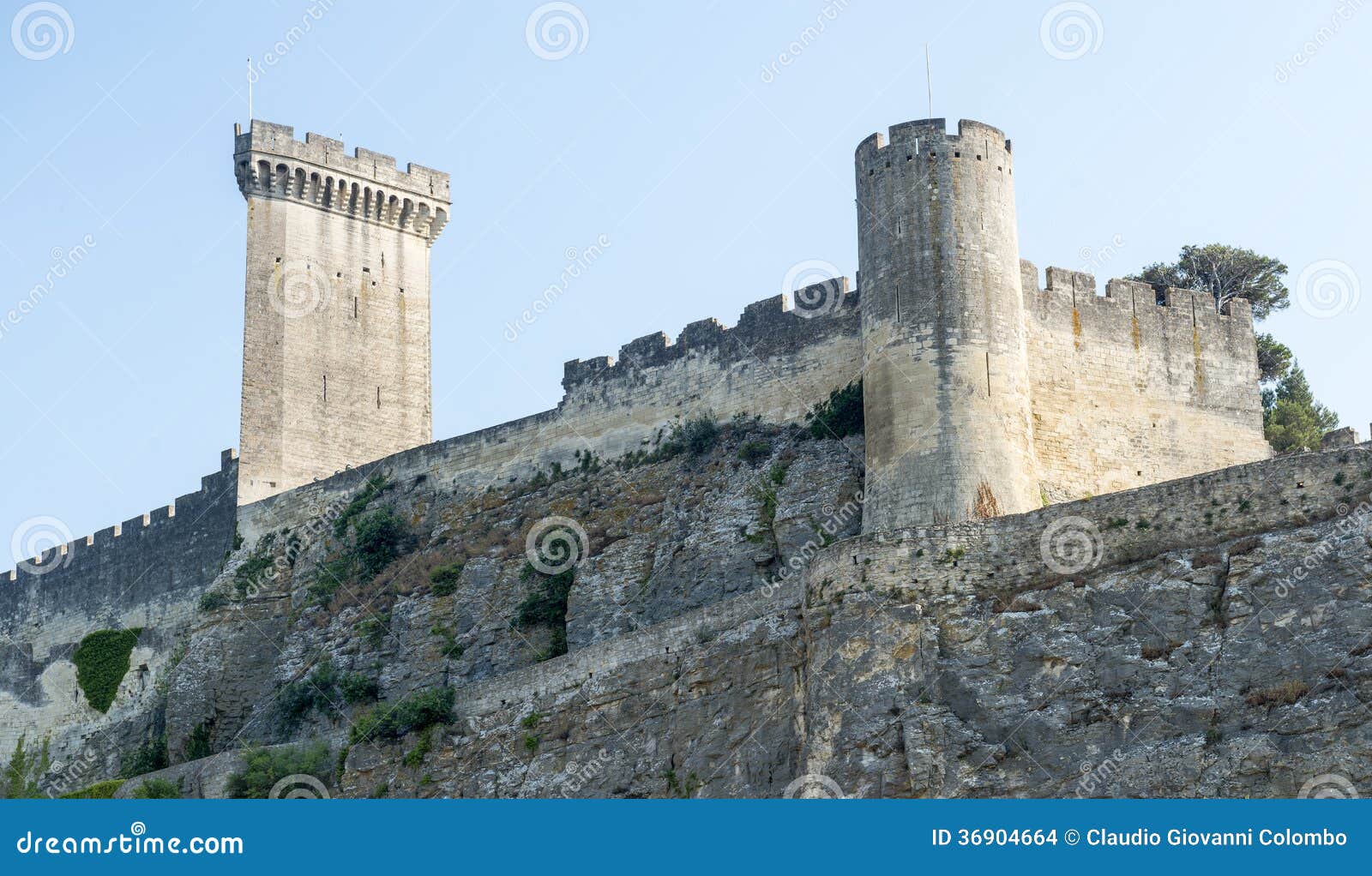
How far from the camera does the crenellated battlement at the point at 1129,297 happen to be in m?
36.3

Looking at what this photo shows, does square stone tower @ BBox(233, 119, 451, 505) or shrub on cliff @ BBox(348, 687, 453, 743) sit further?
square stone tower @ BBox(233, 119, 451, 505)

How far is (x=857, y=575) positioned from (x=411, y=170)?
23457 mm

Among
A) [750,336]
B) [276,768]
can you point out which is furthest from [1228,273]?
[276,768]

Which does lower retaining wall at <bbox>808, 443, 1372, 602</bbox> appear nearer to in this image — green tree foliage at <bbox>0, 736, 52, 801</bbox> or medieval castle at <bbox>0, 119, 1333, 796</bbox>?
medieval castle at <bbox>0, 119, 1333, 796</bbox>

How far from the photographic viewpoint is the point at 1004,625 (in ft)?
95.3

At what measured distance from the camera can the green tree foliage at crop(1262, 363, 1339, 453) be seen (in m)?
41.7

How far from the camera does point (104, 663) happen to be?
4819cm

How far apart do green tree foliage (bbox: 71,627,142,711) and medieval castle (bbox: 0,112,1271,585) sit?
183 cm

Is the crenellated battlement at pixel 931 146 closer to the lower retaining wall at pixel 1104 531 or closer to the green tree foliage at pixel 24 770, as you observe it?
the lower retaining wall at pixel 1104 531

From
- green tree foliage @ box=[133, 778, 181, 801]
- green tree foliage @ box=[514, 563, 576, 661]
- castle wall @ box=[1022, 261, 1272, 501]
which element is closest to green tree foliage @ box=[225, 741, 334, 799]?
green tree foliage @ box=[133, 778, 181, 801]

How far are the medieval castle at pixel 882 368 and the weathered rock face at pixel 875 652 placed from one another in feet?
5.09

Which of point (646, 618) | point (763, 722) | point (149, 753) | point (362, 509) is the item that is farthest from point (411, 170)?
point (763, 722)

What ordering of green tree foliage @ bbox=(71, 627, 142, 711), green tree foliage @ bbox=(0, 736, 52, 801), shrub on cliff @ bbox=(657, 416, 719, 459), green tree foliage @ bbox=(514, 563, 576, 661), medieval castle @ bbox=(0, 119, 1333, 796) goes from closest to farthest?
medieval castle @ bbox=(0, 119, 1333, 796), green tree foliage @ bbox=(514, 563, 576, 661), shrub on cliff @ bbox=(657, 416, 719, 459), green tree foliage @ bbox=(0, 736, 52, 801), green tree foliage @ bbox=(71, 627, 142, 711)

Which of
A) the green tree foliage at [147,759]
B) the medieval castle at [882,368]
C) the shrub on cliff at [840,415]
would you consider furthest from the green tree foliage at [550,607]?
the green tree foliage at [147,759]
